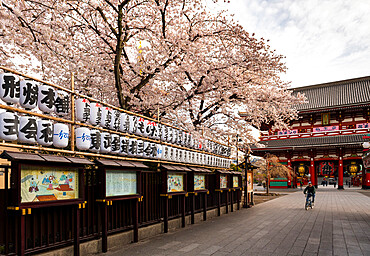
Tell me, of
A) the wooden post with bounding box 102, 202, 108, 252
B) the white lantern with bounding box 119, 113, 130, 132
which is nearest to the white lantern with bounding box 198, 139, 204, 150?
the white lantern with bounding box 119, 113, 130, 132

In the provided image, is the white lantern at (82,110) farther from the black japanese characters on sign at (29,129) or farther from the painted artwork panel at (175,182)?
the painted artwork panel at (175,182)

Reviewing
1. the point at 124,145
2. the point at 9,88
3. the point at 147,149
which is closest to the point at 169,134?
the point at 147,149

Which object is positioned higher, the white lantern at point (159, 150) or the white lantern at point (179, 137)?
the white lantern at point (179, 137)

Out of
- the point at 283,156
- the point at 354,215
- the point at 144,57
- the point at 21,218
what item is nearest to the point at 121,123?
the point at 21,218

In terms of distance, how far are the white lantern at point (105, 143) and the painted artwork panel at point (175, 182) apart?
3.16m

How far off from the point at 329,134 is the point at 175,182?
33.3 m

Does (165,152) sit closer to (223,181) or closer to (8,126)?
(223,181)

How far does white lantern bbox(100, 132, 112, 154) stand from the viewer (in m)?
8.33

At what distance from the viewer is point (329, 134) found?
127 feet

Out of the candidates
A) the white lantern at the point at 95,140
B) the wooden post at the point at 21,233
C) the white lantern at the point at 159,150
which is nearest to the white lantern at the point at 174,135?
the white lantern at the point at 159,150

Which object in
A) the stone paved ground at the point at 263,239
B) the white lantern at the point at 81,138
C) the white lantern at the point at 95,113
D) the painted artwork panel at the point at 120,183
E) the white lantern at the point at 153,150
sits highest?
the white lantern at the point at 95,113

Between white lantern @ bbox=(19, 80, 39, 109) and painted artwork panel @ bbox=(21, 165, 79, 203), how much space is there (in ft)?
4.22

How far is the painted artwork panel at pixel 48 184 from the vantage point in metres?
5.82

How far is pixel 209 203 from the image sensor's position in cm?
1538
